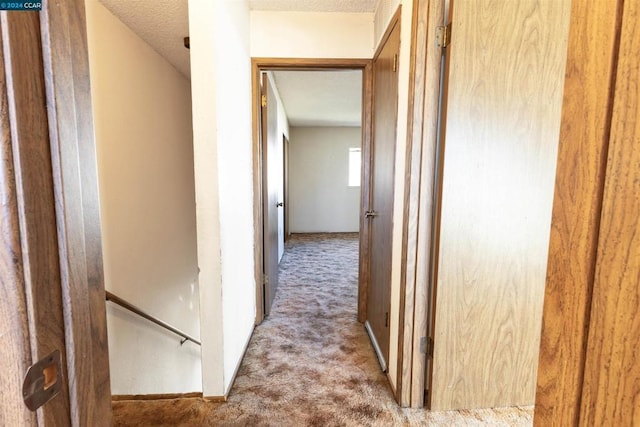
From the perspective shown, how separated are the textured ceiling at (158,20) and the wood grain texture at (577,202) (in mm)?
2196

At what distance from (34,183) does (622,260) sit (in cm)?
82

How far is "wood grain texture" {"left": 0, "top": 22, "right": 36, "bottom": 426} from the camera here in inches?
14.8

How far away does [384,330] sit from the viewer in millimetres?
2033

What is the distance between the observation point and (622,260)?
46 centimetres

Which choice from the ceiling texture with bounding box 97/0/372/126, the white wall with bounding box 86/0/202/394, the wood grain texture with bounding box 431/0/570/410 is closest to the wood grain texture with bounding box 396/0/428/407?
the wood grain texture with bounding box 431/0/570/410

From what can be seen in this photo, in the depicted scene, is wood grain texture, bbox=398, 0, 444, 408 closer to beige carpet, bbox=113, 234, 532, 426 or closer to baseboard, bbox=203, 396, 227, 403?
beige carpet, bbox=113, 234, 532, 426

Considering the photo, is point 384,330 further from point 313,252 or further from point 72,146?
point 313,252

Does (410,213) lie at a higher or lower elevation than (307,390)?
higher

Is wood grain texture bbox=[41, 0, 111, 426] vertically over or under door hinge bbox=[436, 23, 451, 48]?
under

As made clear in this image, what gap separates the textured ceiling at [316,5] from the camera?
2242mm

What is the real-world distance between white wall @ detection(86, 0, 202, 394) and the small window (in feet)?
14.1

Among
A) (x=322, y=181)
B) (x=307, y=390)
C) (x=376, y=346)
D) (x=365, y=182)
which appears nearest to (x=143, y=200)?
(x=365, y=182)

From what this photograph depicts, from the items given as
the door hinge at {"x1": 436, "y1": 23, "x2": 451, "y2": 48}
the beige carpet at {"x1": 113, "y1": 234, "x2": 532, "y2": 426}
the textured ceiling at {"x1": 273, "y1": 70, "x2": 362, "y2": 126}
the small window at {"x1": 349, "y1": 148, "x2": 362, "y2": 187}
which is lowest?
the beige carpet at {"x1": 113, "y1": 234, "x2": 532, "y2": 426}

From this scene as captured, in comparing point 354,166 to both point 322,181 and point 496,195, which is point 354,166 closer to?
point 322,181
